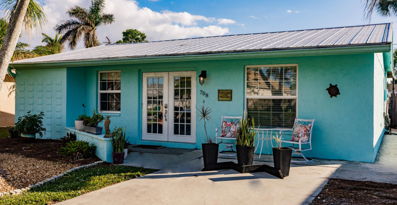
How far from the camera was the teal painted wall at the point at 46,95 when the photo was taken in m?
9.98

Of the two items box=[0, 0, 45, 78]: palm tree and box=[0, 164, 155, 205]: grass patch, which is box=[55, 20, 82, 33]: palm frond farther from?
box=[0, 164, 155, 205]: grass patch

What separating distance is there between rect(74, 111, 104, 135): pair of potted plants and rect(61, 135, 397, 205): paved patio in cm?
154

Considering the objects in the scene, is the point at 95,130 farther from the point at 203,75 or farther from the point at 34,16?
the point at 203,75

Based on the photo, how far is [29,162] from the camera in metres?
6.88

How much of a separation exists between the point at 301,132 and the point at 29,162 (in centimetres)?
582

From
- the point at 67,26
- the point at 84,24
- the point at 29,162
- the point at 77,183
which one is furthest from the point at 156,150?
the point at 67,26

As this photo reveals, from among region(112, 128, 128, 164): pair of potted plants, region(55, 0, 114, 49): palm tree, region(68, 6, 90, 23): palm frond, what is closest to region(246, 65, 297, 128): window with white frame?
region(112, 128, 128, 164): pair of potted plants

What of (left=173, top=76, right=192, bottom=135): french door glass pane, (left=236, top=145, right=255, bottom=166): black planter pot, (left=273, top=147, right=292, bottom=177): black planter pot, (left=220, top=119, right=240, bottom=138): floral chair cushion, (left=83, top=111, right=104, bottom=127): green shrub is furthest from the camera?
(left=173, top=76, right=192, bottom=135): french door glass pane

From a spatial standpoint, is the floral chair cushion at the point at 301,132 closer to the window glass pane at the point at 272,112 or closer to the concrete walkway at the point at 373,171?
the window glass pane at the point at 272,112

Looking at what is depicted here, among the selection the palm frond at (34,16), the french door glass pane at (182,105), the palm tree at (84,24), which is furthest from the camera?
the palm tree at (84,24)

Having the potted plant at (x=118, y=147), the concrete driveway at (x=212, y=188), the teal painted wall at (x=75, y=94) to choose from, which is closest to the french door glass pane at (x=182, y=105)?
the potted plant at (x=118, y=147)

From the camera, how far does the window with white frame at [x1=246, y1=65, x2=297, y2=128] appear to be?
7371mm

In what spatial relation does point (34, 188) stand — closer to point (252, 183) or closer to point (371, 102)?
point (252, 183)

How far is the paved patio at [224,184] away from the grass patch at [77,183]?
260 millimetres
